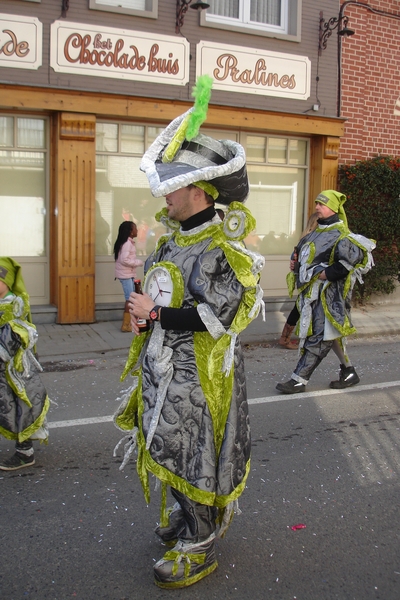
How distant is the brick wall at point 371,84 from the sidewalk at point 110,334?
3148 millimetres

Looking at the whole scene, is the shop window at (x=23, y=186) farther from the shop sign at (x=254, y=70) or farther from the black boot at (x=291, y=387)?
the black boot at (x=291, y=387)

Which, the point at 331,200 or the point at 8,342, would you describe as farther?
the point at 331,200

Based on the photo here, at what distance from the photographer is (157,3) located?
10172 millimetres

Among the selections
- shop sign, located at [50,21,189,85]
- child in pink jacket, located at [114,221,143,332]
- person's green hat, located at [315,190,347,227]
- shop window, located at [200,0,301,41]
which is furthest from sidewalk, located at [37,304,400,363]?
shop window, located at [200,0,301,41]

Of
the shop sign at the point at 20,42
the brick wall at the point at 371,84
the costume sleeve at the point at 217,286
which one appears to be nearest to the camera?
the costume sleeve at the point at 217,286

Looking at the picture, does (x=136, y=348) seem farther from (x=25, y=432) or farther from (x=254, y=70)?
(x=254, y=70)

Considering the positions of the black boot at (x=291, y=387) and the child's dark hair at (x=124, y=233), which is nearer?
the black boot at (x=291, y=387)

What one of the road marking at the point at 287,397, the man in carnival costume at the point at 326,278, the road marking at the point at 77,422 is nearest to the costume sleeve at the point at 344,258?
the man in carnival costume at the point at 326,278

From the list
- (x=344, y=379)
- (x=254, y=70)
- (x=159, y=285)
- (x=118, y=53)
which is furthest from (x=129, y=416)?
(x=254, y=70)

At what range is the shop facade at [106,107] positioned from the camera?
959cm

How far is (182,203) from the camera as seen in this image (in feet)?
9.95

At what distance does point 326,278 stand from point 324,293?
6.9 inches

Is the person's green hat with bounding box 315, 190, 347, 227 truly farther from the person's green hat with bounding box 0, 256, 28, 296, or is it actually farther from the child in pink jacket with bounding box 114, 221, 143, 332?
the child in pink jacket with bounding box 114, 221, 143, 332

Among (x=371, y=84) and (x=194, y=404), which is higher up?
(x=371, y=84)
